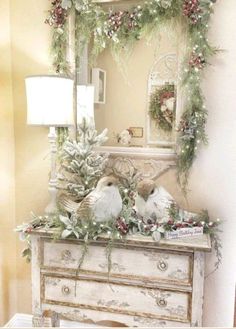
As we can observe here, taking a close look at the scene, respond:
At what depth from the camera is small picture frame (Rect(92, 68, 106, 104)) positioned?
194cm

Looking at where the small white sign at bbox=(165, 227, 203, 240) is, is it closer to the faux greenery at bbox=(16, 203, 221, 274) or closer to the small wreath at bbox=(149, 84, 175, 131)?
the faux greenery at bbox=(16, 203, 221, 274)

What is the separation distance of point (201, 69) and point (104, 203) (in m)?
0.88

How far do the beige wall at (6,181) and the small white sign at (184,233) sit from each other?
44.5 inches

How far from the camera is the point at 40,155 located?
212cm

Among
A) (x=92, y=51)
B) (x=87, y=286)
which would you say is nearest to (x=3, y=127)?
(x=92, y=51)

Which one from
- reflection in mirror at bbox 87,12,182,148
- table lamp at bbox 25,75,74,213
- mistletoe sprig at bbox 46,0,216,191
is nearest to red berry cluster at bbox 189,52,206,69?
mistletoe sprig at bbox 46,0,216,191

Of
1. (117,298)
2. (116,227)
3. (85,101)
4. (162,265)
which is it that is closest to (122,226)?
(116,227)

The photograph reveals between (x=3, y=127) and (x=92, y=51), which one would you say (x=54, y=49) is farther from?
(x=3, y=127)

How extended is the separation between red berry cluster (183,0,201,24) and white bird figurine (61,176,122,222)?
95 cm

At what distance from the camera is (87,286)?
1.63 m

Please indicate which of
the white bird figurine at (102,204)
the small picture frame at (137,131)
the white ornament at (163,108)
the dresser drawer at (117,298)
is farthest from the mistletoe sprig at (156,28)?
the dresser drawer at (117,298)

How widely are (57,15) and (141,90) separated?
2.19ft

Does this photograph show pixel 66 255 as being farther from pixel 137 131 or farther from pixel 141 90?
pixel 141 90

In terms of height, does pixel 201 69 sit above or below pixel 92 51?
below
